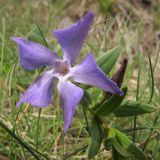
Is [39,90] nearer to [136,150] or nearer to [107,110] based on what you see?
[107,110]

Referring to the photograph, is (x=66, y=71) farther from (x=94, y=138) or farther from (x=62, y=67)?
(x=94, y=138)

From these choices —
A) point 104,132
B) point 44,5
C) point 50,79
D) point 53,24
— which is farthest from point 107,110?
point 44,5

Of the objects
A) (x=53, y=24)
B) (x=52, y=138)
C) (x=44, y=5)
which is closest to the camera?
(x=52, y=138)

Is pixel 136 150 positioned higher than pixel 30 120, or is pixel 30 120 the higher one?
pixel 136 150

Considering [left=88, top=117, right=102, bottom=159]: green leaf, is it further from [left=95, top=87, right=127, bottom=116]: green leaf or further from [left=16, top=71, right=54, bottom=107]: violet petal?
[left=16, top=71, right=54, bottom=107]: violet petal

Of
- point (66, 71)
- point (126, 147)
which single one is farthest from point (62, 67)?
point (126, 147)

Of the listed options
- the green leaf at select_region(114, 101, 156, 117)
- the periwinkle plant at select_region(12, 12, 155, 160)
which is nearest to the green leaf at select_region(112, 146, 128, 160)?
the periwinkle plant at select_region(12, 12, 155, 160)
